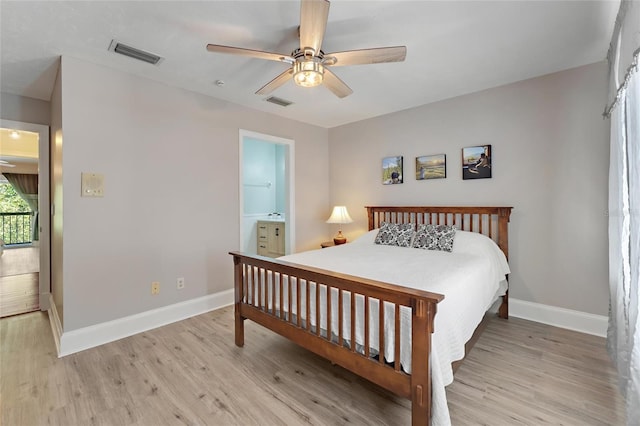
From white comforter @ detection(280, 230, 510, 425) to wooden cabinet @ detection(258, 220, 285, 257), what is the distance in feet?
6.80

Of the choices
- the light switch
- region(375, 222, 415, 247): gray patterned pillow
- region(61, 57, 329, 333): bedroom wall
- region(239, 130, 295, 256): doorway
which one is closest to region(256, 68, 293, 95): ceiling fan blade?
region(61, 57, 329, 333): bedroom wall

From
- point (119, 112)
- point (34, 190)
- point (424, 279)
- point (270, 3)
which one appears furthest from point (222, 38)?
point (34, 190)

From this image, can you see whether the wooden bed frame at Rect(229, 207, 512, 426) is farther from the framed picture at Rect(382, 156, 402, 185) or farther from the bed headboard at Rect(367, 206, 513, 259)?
the framed picture at Rect(382, 156, 402, 185)

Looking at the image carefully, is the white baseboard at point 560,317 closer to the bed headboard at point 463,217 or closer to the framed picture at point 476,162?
the bed headboard at point 463,217

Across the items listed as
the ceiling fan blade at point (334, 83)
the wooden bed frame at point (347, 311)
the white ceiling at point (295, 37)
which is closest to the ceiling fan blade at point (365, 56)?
the ceiling fan blade at point (334, 83)

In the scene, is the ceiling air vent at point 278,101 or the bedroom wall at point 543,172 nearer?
the bedroom wall at point 543,172

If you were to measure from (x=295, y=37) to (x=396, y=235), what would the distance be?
2.31 meters

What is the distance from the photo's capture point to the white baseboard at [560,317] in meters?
2.61

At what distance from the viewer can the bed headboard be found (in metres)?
3.04

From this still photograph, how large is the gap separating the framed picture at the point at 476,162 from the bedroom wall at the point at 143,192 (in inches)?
104

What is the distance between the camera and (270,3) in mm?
1777

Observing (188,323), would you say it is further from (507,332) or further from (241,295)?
(507,332)

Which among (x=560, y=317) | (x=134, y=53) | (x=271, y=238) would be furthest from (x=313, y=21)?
(x=271, y=238)

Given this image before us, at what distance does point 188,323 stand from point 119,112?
2.17 m
